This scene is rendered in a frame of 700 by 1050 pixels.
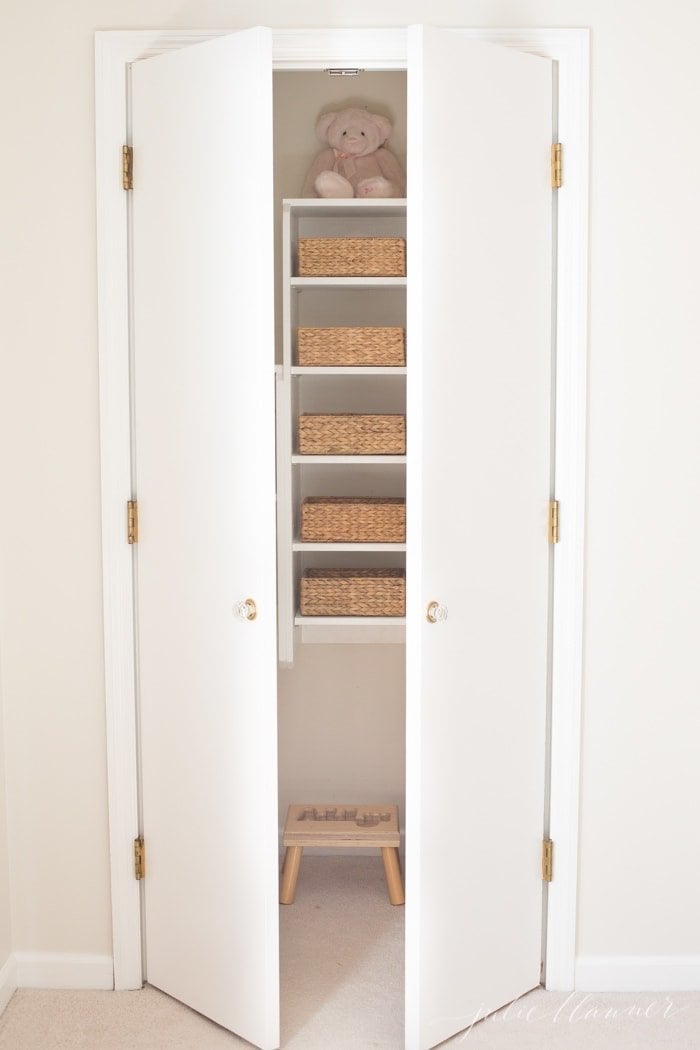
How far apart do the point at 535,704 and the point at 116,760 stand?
1020 mm

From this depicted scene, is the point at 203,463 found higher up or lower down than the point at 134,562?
higher up

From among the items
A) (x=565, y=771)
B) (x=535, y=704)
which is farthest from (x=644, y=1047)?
(x=535, y=704)

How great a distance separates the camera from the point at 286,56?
7.73ft

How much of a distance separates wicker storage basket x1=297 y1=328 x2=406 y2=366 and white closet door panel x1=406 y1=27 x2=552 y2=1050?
0.66 meters

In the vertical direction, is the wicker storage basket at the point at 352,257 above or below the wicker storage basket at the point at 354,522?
above

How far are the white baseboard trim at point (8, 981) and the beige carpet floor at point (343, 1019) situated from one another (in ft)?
0.07

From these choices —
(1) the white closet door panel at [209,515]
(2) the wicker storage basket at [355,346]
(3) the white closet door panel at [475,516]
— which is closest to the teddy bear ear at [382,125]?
(2) the wicker storage basket at [355,346]

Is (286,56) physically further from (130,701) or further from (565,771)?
(565,771)

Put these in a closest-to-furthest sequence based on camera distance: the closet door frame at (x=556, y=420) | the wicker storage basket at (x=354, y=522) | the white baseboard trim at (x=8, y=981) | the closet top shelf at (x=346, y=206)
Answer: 1. the closet door frame at (x=556, y=420)
2. the white baseboard trim at (x=8, y=981)
3. the closet top shelf at (x=346, y=206)
4. the wicker storage basket at (x=354, y=522)

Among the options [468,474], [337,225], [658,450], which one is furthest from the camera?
[337,225]

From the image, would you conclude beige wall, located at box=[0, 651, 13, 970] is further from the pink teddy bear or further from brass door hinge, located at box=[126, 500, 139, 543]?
the pink teddy bear

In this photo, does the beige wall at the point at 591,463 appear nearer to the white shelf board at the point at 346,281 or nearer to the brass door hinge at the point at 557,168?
the brass door hinge at the point at 557,168

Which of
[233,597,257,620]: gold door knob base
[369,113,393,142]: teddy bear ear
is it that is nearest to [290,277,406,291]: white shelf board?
[369,113,393,142]: teddy bear ear

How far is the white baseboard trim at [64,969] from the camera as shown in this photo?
101 inches
